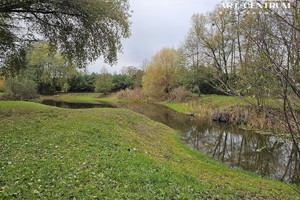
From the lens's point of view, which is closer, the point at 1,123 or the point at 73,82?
the point at 1,123

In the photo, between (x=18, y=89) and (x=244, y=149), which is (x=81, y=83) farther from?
(x=244, y=149)

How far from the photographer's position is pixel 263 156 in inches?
386

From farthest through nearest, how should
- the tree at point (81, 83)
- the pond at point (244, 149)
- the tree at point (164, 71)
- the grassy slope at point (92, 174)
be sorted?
1. the tree at point (81, 83)
2. the tree at point (164, 71)
3. the pond at point (244, 149)
4. the grassy slope at point (92, 174)

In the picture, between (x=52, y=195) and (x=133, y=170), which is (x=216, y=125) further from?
(x=52, y=195)

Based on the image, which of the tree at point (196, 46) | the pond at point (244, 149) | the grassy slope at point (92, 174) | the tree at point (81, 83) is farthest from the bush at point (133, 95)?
the grassy slope at point (92, 174)

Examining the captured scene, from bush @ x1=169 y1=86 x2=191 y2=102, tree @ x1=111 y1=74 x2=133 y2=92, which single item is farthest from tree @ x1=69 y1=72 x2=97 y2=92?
bush @ x1=169 y1=86 x2=191 y2=102

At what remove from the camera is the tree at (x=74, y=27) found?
9.91 meters

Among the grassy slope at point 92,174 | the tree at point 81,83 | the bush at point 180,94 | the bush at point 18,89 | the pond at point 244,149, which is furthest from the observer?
the tree at point 81,83

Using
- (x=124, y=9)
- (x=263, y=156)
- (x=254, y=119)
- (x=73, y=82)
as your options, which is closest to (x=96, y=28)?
(x=124, y=9)

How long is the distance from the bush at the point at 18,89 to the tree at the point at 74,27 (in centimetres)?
2275

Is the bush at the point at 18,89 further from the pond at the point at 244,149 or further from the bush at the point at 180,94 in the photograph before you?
the pond at the point at 244,149

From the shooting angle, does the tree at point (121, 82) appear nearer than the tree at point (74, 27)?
No

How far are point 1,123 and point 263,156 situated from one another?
14302 mm

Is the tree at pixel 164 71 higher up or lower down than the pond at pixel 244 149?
higher up
